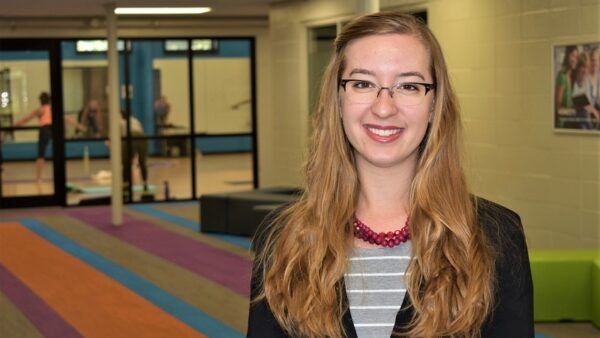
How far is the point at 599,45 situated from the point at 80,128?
10543mm

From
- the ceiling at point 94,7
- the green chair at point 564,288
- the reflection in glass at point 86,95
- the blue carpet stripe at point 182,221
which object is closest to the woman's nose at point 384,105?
the green chair at point 564,288

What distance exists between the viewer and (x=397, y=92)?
6.95 feet

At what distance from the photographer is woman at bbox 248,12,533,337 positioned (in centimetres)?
206

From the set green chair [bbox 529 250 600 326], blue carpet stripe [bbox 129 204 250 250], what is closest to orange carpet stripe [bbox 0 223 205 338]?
blue carpet stripe [bbox 129 204 250 250]

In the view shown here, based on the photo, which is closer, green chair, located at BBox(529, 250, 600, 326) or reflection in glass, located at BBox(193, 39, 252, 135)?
green chair, located at BBox(529, 250, 600, 326)

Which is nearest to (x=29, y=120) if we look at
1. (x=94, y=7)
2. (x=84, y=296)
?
(x=94, y=7)

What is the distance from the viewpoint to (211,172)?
60.3 feet

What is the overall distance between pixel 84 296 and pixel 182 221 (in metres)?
5.58

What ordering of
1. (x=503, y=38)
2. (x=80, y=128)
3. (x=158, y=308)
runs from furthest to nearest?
(x=80, y=128)
(x=503, y=38)
(x=158, y=308)

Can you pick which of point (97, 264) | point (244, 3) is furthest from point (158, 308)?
point (244, 3)

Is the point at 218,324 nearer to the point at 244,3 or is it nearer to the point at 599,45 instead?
the point at 599,45

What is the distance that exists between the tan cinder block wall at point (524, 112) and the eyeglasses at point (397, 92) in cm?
672

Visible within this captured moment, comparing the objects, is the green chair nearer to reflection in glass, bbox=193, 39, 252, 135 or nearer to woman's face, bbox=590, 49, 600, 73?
woman's face, bbox=590, 49, 600, 73

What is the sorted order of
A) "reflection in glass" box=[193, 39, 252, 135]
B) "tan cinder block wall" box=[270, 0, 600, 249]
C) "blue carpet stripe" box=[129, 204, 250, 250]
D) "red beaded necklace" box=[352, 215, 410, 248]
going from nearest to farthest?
"red beaded necklace" box=[352, 215, 410, 248], "tan cinder block wall" box=[270, 0, 600, 249], "blue carpet stripe" box=[129, 204, 250, 250], "reflection in glass" box=[193, 39, 252, 135]
